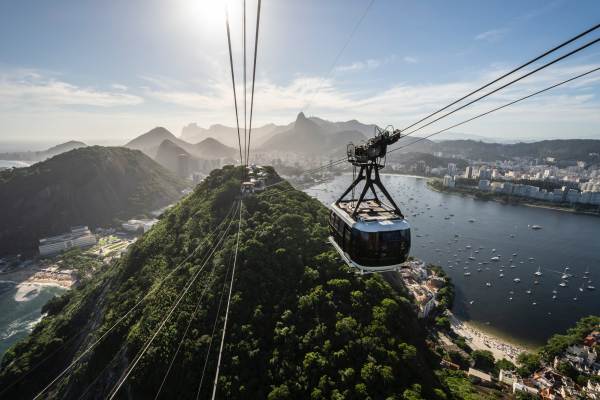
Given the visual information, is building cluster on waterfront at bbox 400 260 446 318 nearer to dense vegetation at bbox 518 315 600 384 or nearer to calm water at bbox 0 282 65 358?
Result: dense vegetation at bbox 518 315 600 384

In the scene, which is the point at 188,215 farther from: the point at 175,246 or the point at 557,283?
the point at 557,283

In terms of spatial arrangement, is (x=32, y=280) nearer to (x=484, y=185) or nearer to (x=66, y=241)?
(x=66, y=241)

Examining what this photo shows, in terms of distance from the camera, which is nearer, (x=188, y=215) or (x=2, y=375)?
(x=2, y=375)

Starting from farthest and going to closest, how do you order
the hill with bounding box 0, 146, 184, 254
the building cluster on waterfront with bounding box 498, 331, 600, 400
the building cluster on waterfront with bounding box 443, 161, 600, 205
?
the building cluster on waterfront with bounding box 443, 161, 600, 205 < the hill with bounding box 0, 146, 184, 254 < the building cluster on waterfront with bounding box 498, 331, 600, 400

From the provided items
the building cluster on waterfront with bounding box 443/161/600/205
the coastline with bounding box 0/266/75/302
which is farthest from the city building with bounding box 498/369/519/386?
the building cluster on waterfront with bounding box 443/161/600/205

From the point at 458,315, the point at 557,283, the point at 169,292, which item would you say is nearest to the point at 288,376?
the point at 169,292

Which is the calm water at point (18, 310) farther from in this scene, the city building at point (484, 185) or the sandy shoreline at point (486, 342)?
the city building at point (484, 185)

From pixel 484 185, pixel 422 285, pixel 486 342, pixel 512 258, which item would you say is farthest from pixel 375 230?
pixel 484 185

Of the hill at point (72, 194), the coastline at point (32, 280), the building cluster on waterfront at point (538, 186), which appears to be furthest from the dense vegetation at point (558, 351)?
the hill at point (72, 194)
